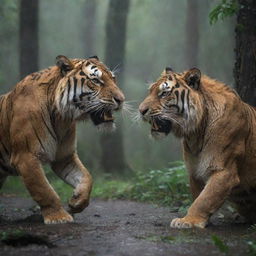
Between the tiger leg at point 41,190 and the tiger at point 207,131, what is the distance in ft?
3.46

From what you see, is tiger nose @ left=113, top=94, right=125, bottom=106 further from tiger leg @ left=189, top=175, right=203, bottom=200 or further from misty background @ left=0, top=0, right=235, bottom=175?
misty background @ left=0, top=0, right=235, bottom=175

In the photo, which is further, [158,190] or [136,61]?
[136,61]

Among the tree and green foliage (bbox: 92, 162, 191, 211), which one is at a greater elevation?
the tree

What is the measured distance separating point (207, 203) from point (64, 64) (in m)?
1.89

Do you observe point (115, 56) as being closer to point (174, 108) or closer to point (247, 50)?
point (247, 50)

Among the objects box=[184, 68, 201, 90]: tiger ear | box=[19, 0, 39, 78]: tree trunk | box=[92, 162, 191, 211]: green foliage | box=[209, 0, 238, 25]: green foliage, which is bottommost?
box=[92, 162, 191, 211]: green foliage

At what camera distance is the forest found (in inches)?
245

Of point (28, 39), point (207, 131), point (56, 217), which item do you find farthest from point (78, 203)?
point (28, 39)

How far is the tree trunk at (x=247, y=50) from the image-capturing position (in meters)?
6.51

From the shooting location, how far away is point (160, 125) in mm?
5258

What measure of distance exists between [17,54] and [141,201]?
213 inches

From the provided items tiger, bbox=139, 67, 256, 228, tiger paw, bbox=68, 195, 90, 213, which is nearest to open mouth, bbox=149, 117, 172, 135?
tiger, bbox=139, 67, 256, 228

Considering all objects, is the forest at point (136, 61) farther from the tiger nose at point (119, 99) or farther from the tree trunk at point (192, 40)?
the tiger nose at point (119, 99)

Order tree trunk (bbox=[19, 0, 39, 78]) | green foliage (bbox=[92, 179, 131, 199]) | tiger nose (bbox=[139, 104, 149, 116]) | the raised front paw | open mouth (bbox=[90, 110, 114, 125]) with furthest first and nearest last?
1. tree trunk (bbox=[19, 0, 39, 78])
2. green foliage (bbox=[92, 179, 131, 199])
3. open mouth (bbox=[90, 110, 114, 125])
4. tiger nose (bbox=[139, 104, 149, 116])
5. the raised front paw
